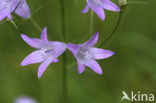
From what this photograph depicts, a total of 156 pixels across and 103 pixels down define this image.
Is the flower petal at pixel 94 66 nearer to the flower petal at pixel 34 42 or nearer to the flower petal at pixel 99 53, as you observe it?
the flower petal at pixel 99 53

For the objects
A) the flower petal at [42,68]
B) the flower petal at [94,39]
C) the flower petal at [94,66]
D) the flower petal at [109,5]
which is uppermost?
the flower petal at [109,5]

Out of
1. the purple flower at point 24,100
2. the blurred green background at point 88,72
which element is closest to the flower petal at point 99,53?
the blurred green background at point 88,72

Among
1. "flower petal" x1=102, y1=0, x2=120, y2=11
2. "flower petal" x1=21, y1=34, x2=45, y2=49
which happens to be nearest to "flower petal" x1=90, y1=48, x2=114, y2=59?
"flower petal" x1=102, y1=0, x2=120, y2=11

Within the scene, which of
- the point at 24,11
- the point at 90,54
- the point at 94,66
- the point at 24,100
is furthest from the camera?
the point at 24,100

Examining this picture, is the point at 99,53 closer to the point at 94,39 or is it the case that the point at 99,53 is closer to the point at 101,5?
the point at 94,39

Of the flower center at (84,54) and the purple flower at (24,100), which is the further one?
the purple flower at (24,100)

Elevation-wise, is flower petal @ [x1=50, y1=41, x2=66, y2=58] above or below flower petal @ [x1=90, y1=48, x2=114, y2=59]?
above

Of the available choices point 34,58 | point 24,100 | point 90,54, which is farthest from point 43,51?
point 24,100

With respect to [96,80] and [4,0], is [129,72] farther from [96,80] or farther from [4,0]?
[4,0]

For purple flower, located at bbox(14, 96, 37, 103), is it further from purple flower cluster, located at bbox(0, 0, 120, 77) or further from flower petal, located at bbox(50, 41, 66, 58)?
flower petal, located at bbox(50, 41, 66, 58)
